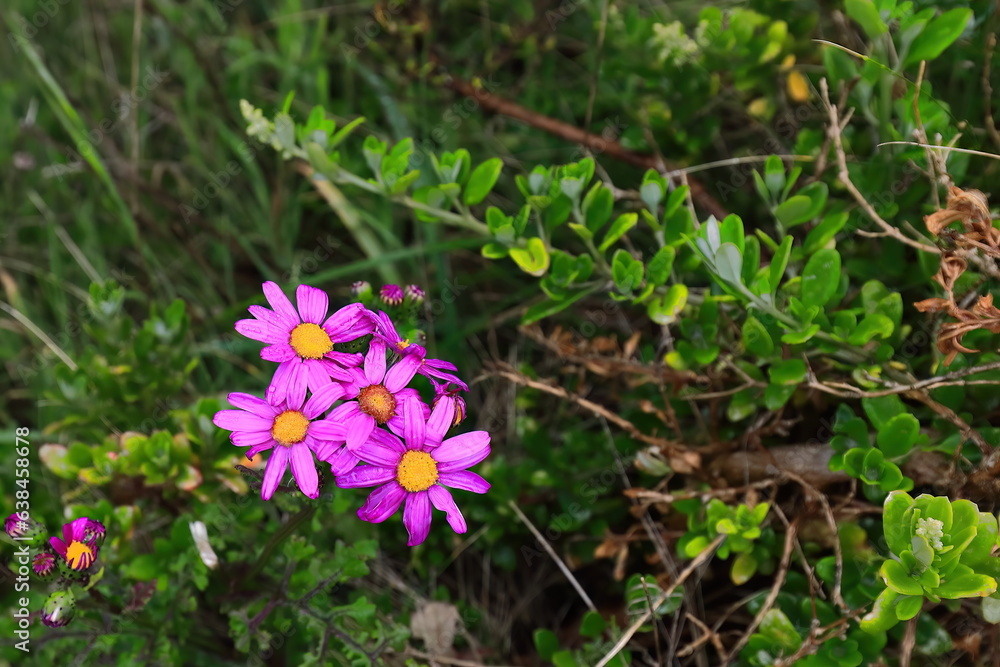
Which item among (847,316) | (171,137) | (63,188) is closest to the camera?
(847,316)

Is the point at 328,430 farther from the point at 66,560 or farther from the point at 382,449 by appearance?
the point at 66,560

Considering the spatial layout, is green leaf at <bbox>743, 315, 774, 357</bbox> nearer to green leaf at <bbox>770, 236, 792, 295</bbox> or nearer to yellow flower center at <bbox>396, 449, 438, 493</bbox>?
green leaf at <bbox>770, 236, 792, 295</bbox>

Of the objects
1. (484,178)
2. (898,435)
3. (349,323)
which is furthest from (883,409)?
(349,323)

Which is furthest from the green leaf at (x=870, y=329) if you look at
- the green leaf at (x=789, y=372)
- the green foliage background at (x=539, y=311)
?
the green leaf at (x=789, y=372)

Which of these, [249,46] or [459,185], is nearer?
[459,185]

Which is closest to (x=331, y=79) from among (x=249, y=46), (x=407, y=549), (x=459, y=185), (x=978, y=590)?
(x=249, y=46)

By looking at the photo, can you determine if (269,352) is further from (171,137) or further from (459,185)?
(171,137)

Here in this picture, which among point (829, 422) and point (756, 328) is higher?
point (756, 328)
